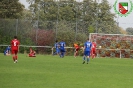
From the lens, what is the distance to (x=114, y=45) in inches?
2191

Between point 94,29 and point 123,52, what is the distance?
5.05 meters

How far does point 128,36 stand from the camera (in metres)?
56.8

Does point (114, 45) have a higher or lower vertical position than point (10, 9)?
lower

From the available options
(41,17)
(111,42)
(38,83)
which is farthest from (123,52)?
(38,83)

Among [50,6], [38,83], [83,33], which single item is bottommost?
[38,83]

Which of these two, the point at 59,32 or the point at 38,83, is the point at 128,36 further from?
the point at 38,83

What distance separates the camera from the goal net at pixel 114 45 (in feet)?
180

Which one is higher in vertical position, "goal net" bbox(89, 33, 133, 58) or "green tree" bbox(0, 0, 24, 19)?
"green tree" bbox(0, 0, 24, 19)

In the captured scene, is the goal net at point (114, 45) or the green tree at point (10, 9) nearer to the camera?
the goal net at point (114, 45)

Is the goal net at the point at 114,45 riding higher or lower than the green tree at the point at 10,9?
lower

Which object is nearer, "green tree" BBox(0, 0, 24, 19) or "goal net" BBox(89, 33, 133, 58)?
"goal net" BBox(89, 33, 133, 58)

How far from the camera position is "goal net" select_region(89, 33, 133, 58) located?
5475 centimetres

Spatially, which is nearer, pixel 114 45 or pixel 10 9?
pixel 114 45

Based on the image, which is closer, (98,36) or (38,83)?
(38,83)
